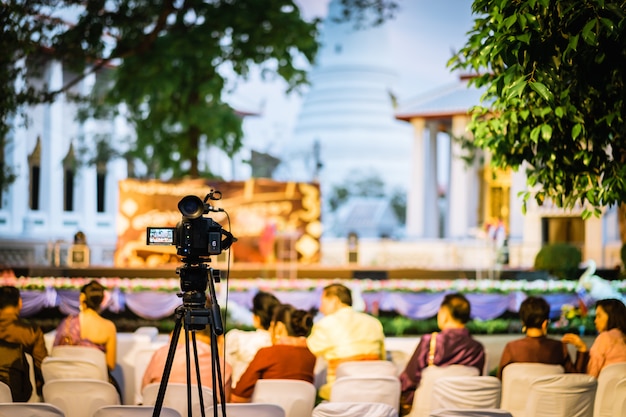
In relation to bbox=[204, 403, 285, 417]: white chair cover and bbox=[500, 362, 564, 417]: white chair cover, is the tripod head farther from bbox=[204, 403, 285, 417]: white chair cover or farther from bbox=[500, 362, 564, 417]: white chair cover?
bbox=[500, 362, 564, 417]: white chair cover

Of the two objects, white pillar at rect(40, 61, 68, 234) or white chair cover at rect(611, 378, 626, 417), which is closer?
white chair cover at rect(611, 378, 626, 417)

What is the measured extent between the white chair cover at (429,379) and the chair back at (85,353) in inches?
92.1

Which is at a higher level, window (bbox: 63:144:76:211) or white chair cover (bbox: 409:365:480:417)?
window (bbox: 63:144:76:211)

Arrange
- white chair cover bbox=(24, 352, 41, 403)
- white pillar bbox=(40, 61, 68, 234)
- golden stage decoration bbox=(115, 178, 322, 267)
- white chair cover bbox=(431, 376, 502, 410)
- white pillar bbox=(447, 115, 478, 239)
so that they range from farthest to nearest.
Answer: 1. white pillar bbox=(447, 115, 478, 239)
2. white pillar bbox=(40, 61, 68, 234)
3. golden stage decoration bbox=(115, 178, 322, 267)
4. white chair cover bbox=(24, 352, 41, 403)
5. white chair cover bbox=(431, 376, 502, 410)

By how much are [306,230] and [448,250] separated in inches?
224

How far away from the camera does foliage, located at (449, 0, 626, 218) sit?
17.3ft

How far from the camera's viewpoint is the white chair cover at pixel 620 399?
5832 millimetres

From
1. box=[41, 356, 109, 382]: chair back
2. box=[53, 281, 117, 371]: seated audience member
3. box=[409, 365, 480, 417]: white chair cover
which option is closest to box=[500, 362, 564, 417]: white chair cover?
box=[409, 365, 480, 417]: white chair cover

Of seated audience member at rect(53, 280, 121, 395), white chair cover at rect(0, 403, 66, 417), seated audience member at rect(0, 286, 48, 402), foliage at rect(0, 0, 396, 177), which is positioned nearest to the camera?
white chair cover at rect(0, 403, 66, 417)

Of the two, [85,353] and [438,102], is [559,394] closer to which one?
[85,353]

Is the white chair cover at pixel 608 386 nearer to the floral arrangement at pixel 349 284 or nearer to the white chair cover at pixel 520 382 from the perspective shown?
the white chair cover at pixel 520 382

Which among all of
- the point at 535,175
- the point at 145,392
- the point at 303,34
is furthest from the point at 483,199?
the point at 145,392

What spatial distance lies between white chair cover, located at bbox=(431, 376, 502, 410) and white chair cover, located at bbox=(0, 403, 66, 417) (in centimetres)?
252

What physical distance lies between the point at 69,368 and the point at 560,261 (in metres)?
16.1
